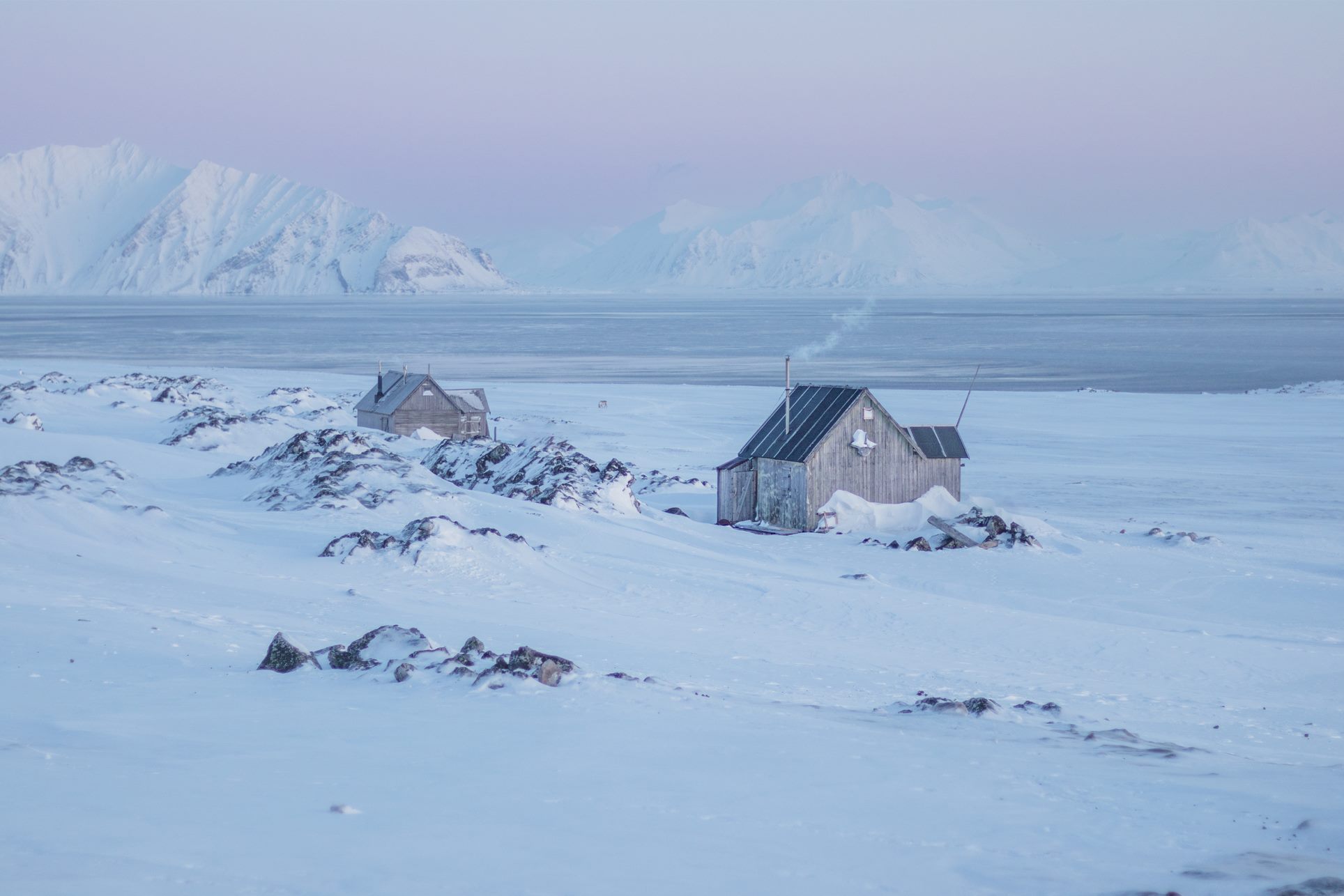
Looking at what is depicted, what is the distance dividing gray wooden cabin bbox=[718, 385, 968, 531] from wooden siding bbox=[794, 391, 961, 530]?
2 cm

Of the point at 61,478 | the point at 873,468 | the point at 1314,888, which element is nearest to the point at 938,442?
the point at 873,468

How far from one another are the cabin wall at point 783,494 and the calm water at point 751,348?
4299 centimetres

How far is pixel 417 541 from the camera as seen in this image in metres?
21.4

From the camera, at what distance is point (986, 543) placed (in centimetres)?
2638

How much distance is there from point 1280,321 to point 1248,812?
180208 millimetres

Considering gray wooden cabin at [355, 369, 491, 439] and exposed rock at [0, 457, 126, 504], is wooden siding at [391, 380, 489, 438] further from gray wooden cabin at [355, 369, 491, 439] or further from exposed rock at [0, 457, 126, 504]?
exposed rock at [0, 457, 126, 504]

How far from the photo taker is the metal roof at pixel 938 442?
3089cm

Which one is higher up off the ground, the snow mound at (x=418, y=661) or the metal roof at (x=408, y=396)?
the metal roof at (x=408, y=396)

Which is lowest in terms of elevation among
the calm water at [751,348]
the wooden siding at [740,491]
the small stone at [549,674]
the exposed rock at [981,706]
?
the exposed rock at [981,706]

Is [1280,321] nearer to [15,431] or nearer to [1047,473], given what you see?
[1047,473]

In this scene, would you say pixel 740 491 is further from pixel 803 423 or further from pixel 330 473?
pixel 330 473

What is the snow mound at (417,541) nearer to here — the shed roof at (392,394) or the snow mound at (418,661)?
the snow mound at (418,661)

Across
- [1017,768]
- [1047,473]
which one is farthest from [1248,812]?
[1047,473]

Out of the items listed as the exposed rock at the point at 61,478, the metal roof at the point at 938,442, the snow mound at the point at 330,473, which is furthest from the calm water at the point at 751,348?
the exposed rock at the point at 61,478
